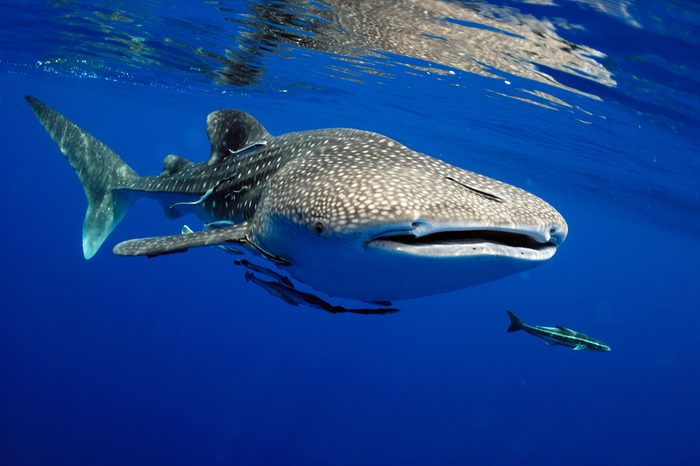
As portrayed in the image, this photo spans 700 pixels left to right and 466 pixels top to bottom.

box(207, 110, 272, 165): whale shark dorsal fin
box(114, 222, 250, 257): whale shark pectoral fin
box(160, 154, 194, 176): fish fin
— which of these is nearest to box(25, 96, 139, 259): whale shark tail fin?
box(160, 154, 194, 176): fish fin

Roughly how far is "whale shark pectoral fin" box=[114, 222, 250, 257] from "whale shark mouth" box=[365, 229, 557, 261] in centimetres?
157

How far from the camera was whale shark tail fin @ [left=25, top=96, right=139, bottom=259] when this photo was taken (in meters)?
6.92

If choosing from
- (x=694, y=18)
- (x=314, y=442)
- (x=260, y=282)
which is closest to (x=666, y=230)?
(x=314, y=442)

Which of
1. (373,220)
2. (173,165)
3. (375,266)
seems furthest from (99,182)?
(373,220)

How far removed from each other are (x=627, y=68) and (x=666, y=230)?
31.7 metres

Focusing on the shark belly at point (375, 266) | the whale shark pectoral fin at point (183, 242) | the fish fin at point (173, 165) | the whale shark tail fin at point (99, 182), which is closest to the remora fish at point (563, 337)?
the shark belly at point (375, 266)

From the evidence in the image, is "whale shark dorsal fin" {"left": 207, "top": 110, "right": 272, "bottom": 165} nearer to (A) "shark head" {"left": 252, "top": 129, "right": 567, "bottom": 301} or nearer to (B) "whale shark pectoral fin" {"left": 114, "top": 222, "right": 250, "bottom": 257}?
(B) "whale shark pectoral fin" {"left": 114, "top": 222, "right": 250, "bottom": 257}

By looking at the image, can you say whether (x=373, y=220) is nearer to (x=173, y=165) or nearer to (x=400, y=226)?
(x=400, y=226)

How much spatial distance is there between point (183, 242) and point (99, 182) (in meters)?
4.13

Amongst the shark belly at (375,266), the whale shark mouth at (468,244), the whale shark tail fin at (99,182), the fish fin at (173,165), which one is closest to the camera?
the whale shark mouth at (468,244)

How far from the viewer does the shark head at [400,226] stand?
9.08 feet

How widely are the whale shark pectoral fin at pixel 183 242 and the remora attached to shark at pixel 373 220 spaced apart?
0.01 meters

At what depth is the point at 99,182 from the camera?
7.33 m

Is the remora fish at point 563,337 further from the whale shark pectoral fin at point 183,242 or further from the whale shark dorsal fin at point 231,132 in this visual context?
the whale shark pectoral fin at point 183,242
